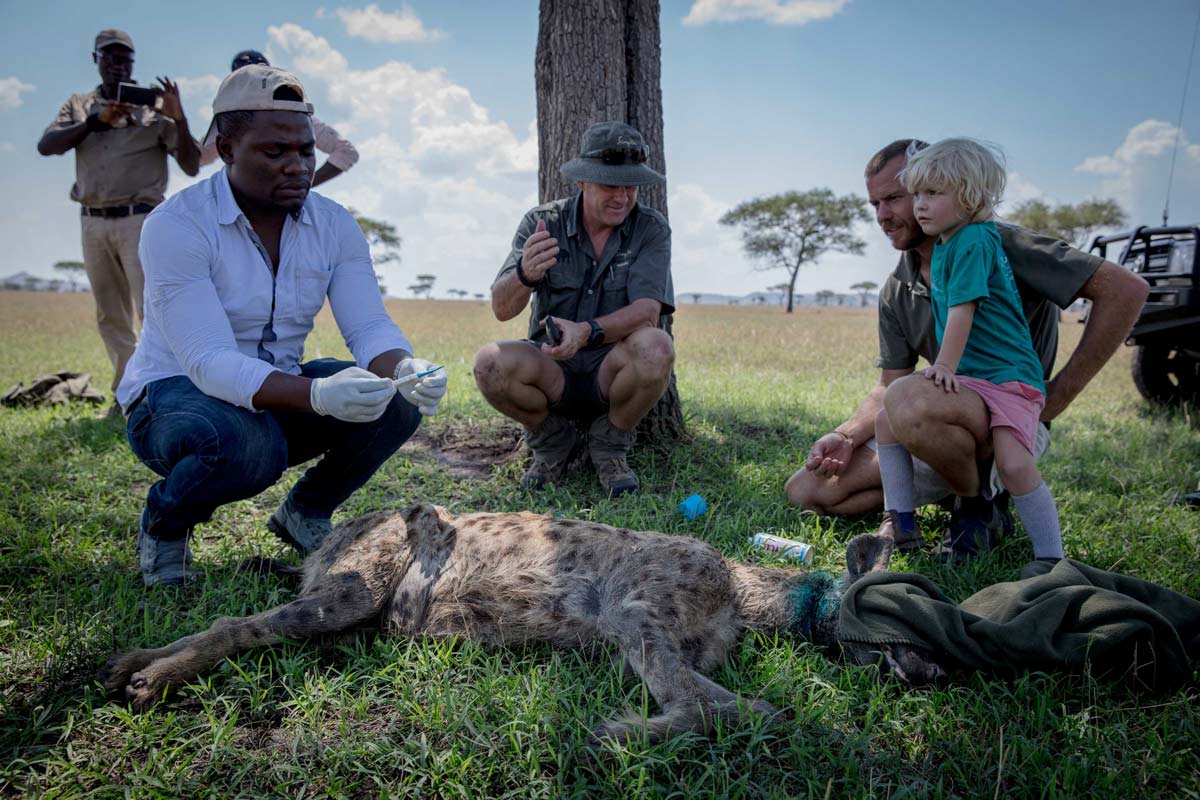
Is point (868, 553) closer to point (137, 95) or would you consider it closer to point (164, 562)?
point (164, 562)

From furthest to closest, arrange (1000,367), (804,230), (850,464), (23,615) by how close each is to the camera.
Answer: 1. (804,230)
2. (850,464)
3. (1000,367)
4. (23,615)

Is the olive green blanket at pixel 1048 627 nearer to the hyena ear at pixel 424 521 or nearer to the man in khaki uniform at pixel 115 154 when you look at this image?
the hyena ear at pixel 424 521

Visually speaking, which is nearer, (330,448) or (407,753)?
(407,753)

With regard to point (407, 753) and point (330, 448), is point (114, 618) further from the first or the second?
point (407, 753)

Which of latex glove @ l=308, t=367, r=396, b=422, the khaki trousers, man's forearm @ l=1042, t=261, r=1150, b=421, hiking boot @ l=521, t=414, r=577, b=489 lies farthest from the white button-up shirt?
the khaki trousers

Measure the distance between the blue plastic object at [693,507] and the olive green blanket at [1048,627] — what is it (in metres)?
1.46

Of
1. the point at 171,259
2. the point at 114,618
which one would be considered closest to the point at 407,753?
the point at 114,618

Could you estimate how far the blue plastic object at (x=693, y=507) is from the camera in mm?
4059

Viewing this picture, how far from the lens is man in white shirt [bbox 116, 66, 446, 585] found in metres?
3.03

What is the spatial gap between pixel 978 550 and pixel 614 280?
2.46 metres

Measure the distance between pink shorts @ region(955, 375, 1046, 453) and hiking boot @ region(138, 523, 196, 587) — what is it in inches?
138

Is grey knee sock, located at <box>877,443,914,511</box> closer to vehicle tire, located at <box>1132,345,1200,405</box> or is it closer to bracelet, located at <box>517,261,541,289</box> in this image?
bracelet, located at <box>517,261,541,289</box>

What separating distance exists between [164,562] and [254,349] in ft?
3.21

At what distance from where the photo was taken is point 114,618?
2863 mm
